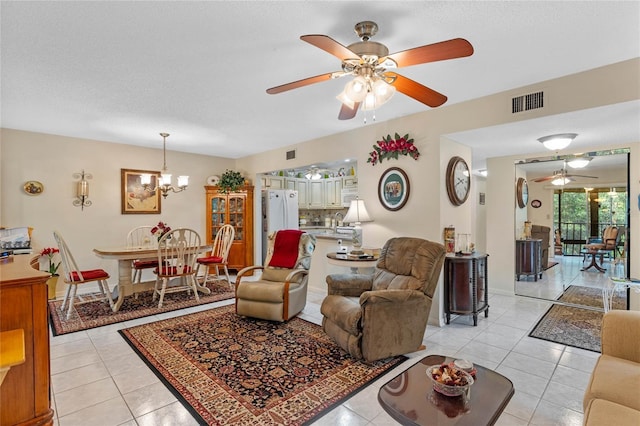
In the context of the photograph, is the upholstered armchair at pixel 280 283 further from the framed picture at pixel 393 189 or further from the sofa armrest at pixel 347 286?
the framed picture at pixel 393 189

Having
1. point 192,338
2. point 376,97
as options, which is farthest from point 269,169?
point 376,97

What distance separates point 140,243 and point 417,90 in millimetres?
5211

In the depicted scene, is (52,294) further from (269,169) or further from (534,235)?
(534,235)

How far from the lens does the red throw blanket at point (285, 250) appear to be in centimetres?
396

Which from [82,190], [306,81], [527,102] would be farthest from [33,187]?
[527,102]

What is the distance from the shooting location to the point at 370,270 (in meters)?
4.21

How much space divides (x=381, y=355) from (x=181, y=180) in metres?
Answer: 3.98

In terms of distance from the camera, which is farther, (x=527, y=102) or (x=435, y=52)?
(x=527, y=102)

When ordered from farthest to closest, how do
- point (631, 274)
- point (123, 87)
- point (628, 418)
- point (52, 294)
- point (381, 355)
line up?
point (52, 294) → point (631, 274) → point (123, 87) → point (381, 355) → point (628, 418)

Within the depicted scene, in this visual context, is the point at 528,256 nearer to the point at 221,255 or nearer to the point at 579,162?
the point at 579,162

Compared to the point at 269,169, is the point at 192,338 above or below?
below

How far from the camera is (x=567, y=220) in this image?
442 centimetres

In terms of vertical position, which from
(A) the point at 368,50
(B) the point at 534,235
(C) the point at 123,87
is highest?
(C) the point at 123,87

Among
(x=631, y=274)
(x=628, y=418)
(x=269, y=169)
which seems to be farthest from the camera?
(x=269, y=169)
